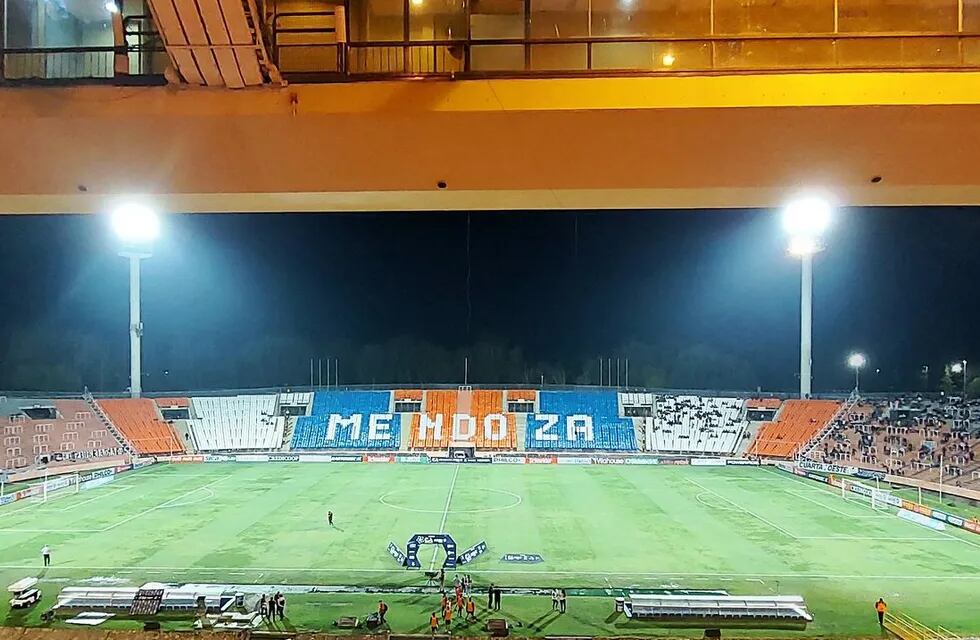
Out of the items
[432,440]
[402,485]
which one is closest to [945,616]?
[402,485]

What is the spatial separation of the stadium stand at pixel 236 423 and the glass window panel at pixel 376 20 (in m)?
38.7

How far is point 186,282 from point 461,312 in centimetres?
1805

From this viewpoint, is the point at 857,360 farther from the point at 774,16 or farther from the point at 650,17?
the point at 650,17

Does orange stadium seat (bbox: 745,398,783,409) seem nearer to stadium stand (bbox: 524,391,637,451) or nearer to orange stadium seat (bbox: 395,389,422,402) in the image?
stadium stand (bbox: 524,391,637,451)

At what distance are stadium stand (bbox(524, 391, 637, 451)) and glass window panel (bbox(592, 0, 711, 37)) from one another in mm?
36591

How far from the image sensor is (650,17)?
4125 mm

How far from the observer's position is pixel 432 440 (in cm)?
4084

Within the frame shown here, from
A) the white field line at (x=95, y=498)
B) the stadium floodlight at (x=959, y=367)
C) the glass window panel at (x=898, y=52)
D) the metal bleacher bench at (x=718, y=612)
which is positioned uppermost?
the glass window panel at (x=898, y=52)

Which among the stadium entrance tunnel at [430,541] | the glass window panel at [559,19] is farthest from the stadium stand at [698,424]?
the glass window panel at [559,19]

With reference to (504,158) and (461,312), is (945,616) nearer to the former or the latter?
(504,158)

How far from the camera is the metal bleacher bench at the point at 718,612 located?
43.5 ft

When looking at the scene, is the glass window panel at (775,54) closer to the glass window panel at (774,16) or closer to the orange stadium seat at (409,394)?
the glass window panel at (774,16)

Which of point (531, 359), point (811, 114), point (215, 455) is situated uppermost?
point (811, 114)

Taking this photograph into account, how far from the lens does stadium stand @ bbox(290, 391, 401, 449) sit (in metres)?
40.4
